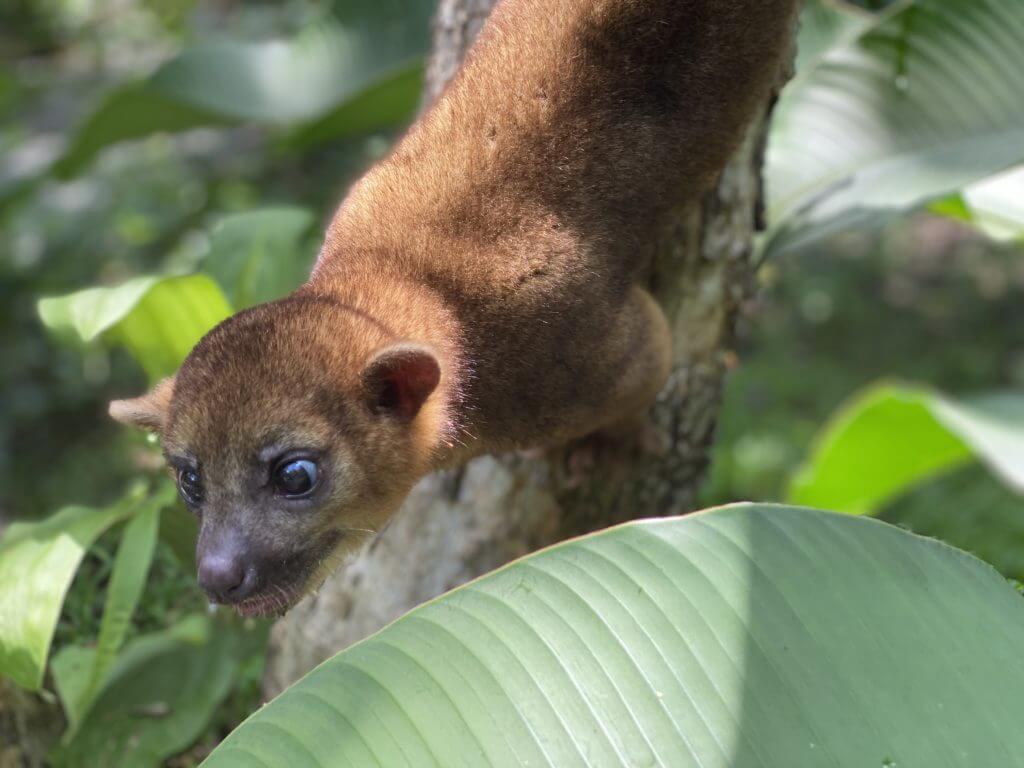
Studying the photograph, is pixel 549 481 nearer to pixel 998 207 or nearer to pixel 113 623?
Result: pixel 113 623

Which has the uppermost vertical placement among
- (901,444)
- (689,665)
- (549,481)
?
(689,665)

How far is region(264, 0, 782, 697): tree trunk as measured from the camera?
2.58 m

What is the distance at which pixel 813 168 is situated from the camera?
2.94m

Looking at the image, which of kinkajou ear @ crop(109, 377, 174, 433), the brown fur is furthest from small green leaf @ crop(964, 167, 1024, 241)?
kinkajou ear @ crop(109, 377, 174, 433)

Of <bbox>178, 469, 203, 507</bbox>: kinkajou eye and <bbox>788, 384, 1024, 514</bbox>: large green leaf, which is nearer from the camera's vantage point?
<bbox>178, 469, 203, 507</bbox>: kinkajou eye

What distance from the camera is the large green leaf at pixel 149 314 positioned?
2250 millimetres

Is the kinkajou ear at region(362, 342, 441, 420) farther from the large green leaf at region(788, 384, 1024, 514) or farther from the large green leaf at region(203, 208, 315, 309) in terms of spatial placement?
the large green leaf at region(788, 384, 1024, 514)

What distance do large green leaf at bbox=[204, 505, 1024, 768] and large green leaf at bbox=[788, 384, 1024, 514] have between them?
172 centimetres

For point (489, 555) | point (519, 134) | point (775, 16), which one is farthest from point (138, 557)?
point (775, 16)

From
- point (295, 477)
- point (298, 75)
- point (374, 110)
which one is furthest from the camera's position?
point (374, 110)

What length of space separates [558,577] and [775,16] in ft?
4.25

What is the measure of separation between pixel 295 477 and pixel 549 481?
871 millimetres

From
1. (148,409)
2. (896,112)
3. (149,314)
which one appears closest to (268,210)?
(149,314)

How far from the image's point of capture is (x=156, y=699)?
2.64m
